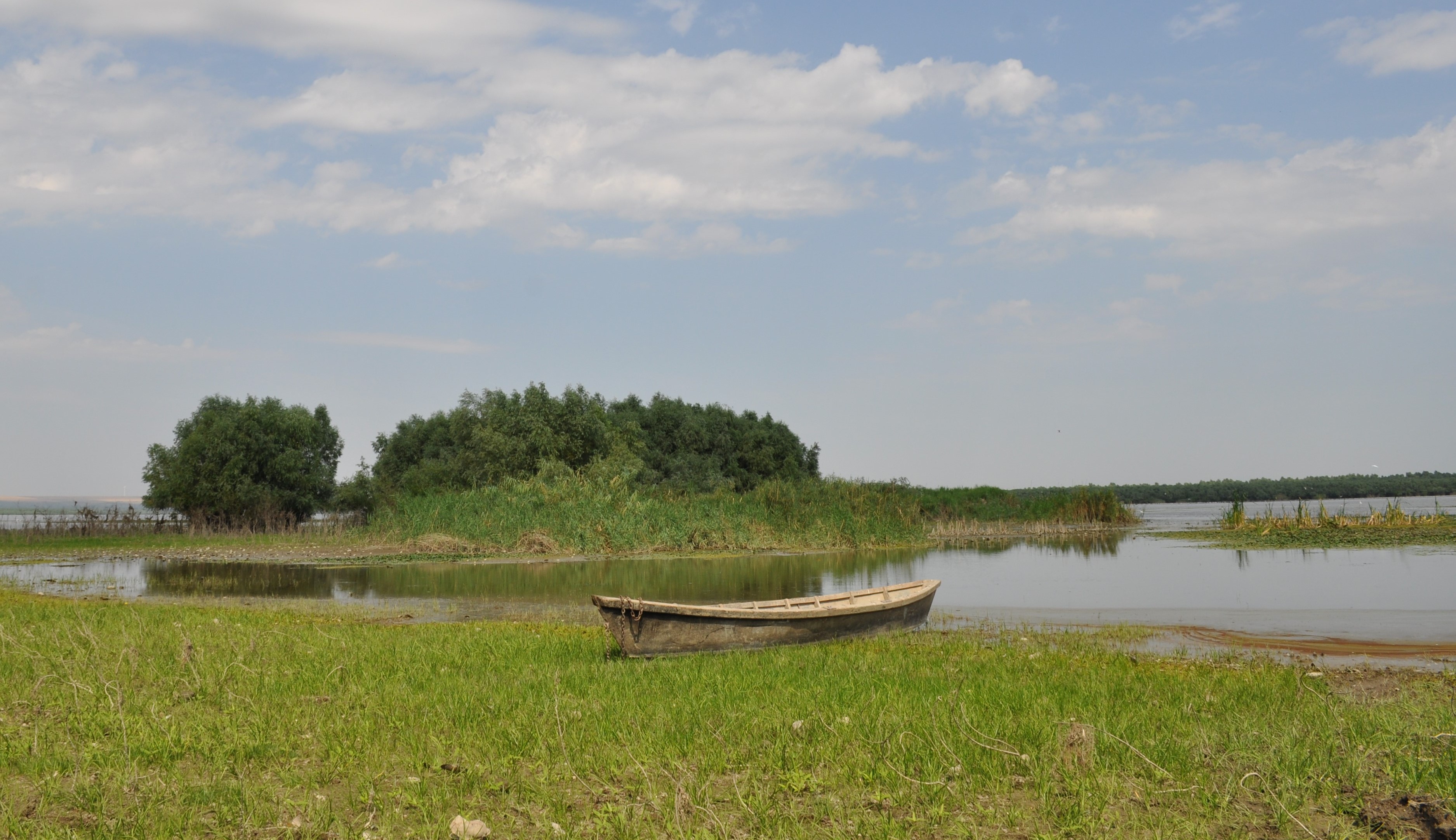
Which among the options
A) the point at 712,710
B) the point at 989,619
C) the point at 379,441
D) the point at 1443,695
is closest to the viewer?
the point at 712,710

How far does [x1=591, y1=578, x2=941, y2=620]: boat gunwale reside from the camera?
39.9ft

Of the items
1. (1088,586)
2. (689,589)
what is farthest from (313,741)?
(1088,586)

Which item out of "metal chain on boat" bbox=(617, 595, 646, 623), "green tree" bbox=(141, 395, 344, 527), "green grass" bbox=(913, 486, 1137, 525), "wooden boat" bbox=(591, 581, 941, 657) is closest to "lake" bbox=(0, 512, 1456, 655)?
"wooden boat" bbox=(591, 581, 941, 657)

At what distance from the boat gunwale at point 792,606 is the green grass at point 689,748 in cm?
87

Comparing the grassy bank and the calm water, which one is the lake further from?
the grassy bank

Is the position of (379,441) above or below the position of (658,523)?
above

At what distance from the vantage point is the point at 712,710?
8.77 metres

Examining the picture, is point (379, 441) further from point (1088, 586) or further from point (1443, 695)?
point (1443, 695)

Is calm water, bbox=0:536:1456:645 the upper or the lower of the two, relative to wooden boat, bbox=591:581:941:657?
lower

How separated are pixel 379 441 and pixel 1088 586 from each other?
8128cm

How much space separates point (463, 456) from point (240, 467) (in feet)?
47.1

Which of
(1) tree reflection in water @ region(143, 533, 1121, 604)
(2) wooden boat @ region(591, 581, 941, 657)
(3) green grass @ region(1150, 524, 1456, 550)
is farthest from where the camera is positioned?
(3) green grass @ region(1150, 524, 1456, 550)

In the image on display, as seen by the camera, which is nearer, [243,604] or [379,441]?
[243,604]

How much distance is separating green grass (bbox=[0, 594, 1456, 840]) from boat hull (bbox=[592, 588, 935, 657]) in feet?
2.66
